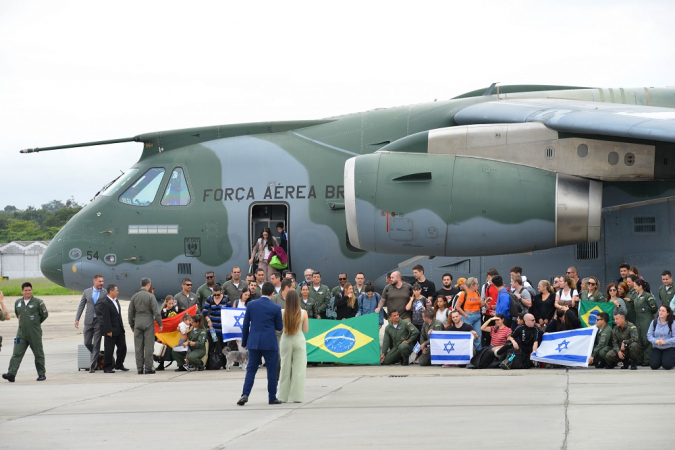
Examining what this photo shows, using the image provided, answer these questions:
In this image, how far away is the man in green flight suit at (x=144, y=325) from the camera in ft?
50.9

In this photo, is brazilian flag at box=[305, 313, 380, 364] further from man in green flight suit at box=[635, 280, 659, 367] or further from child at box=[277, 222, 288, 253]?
man in green flight suit at box=[635, 280, 659, 367]

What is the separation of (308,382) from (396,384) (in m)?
1.45

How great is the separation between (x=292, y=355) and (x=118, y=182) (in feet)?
28.9

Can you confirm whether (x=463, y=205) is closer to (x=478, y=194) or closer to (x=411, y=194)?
(x=478, y=194)

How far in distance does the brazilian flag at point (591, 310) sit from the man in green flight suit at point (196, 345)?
21.8 feet

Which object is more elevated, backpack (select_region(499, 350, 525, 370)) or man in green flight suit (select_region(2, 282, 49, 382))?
man in green flight suit (select_region(2, 282, 49, 382))

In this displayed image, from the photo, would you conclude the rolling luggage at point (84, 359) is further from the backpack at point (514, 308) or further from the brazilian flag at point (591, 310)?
the brazilian flag at point (591, 310)

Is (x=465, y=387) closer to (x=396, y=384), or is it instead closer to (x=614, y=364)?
(x=396, y=384)

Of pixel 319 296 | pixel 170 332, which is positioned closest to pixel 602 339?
pixel 319 296

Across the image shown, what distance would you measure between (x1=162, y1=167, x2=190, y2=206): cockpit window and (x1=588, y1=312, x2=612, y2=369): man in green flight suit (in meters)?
8.55

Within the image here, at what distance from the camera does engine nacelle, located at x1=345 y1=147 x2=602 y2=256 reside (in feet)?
50.3

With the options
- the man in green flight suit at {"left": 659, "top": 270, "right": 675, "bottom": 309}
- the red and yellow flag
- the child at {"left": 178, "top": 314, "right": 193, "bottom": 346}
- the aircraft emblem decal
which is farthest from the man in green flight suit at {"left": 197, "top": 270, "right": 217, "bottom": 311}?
the man in green flight suit at {"left": 659, "top": 270, "right": 675, "bottom": 309}

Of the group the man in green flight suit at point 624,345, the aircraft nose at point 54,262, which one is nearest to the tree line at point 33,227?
the aircraft nose at point 54,262

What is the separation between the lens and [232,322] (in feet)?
51.8
